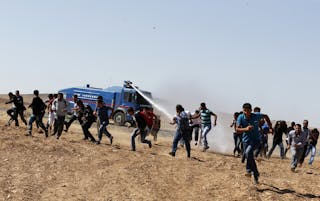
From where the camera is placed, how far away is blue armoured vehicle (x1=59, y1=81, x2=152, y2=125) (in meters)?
29.0

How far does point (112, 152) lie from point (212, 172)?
12.8 feet

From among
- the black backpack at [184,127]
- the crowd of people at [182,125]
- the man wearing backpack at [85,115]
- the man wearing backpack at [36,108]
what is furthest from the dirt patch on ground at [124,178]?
the man wearing backpack at [36,108]

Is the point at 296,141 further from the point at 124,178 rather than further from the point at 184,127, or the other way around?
the point at 124,178

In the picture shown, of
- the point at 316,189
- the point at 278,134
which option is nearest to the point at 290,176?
the point at 316,189

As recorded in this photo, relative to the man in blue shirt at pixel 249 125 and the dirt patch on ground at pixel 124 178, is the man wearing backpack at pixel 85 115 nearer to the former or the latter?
the dirt patch on ground at pixel 124 178

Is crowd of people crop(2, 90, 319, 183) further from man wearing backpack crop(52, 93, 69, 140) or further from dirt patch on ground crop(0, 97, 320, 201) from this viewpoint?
dirt patch on ground crop(0, 97, 320, 201)

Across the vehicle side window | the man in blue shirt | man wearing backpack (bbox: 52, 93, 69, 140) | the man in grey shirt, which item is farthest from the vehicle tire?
the man in blue shirt

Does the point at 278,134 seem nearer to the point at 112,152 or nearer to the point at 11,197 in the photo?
the point at 112,152

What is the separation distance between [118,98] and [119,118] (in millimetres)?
1410

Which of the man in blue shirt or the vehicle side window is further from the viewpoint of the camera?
the vehicle side window

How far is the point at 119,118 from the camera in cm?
2914

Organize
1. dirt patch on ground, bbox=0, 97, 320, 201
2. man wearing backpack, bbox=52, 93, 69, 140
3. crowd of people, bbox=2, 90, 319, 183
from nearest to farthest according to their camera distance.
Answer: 1. dirt patch on ground, bbox=0, 97, 320, 201
2. crowd of people, bbox=2, 90, 319, 183
3. man wearing backpack, bbox=52, 93, 69, 140

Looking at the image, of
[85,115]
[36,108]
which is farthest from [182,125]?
[36,108]

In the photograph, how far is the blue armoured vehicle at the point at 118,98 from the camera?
29047 millimetres
